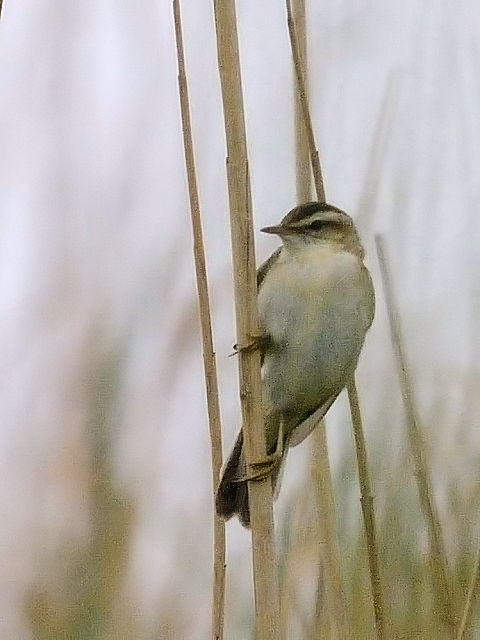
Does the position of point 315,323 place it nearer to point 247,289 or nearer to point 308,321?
point 308,321

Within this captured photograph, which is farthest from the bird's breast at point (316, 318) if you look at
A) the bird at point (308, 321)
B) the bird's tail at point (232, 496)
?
the bird's tail at point (232, 496)

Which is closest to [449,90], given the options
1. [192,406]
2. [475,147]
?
[475,147]

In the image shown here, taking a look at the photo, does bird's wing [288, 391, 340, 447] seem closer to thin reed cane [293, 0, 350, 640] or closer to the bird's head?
thin reed cane [293, 0, 350, 640]

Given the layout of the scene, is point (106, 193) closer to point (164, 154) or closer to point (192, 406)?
point (164, 154)

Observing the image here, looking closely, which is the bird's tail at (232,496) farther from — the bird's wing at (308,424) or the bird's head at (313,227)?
the bird's head at (313,227)

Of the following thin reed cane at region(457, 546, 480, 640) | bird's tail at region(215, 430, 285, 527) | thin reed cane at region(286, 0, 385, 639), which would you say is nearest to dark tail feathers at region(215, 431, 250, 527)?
bird's tail at region(215, 430, 285, 527)

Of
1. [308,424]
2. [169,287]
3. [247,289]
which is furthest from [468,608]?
[169,287]
